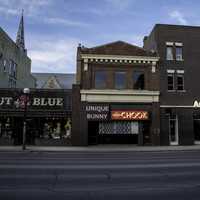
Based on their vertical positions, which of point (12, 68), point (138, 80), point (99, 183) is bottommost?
point (99, 183)

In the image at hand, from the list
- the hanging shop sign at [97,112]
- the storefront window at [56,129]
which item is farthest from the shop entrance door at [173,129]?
the storefront window at [56,129]

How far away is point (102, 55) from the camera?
32281 mm

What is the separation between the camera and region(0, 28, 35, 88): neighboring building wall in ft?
129

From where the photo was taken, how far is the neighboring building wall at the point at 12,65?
129 feet

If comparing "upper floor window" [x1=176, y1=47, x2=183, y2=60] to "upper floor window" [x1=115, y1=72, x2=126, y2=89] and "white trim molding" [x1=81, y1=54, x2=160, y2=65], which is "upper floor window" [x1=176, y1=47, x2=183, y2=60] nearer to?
"white trim molding" [x1=81, y1=54, x2=160, y2=65]

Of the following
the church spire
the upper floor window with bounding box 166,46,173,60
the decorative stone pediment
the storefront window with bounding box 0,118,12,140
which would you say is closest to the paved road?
the storefront window with bounding box 0,118,12,140

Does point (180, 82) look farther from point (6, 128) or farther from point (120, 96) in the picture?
point (6, 128)

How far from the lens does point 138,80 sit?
3297 centimetres

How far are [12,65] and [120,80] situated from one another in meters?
17.7

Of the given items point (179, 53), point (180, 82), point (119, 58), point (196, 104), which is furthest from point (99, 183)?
point (179, 53)

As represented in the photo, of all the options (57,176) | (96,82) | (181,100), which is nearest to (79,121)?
(96,82)

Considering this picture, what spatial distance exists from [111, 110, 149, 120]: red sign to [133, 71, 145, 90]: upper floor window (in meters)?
2.61

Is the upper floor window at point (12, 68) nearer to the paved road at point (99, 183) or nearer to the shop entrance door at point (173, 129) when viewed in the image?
the shop entrance door at point (173, 129)

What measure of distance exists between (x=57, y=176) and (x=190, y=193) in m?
4.69
